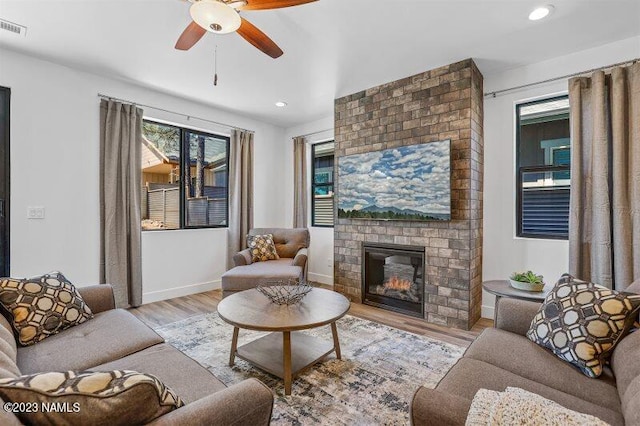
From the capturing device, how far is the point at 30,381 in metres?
0.77

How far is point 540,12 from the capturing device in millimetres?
2275

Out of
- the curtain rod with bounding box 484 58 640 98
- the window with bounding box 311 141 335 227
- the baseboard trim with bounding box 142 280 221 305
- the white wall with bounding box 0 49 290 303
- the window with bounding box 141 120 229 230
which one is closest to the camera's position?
A: the curtain rod with bounding box 484 58 640 98

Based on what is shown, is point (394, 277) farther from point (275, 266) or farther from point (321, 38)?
point (321, 38)

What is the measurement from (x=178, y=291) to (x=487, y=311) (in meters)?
3.78

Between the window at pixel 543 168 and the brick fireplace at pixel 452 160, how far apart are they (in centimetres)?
40

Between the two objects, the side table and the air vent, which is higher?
the air vent

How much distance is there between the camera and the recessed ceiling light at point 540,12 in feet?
7.31

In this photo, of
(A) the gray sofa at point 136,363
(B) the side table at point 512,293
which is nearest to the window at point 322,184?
(B) the side table at point 512,293

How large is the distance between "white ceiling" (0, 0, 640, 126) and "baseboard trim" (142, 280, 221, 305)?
254cm

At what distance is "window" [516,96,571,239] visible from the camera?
3027mm

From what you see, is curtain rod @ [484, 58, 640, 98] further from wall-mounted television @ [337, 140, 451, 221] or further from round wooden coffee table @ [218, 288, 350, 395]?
round wooden coffee table @ [218, 288, 350, 395]

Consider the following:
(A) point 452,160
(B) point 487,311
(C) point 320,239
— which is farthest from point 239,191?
(B) point 487,311

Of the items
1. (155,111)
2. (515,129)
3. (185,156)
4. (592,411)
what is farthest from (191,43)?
(515,129)

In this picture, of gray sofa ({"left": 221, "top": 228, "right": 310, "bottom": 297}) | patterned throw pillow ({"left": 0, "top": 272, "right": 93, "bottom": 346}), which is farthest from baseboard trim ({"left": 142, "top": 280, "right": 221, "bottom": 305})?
patterned throw pillow ({"left": 0, "top": 272, "right": 93, "bottom": 346})
